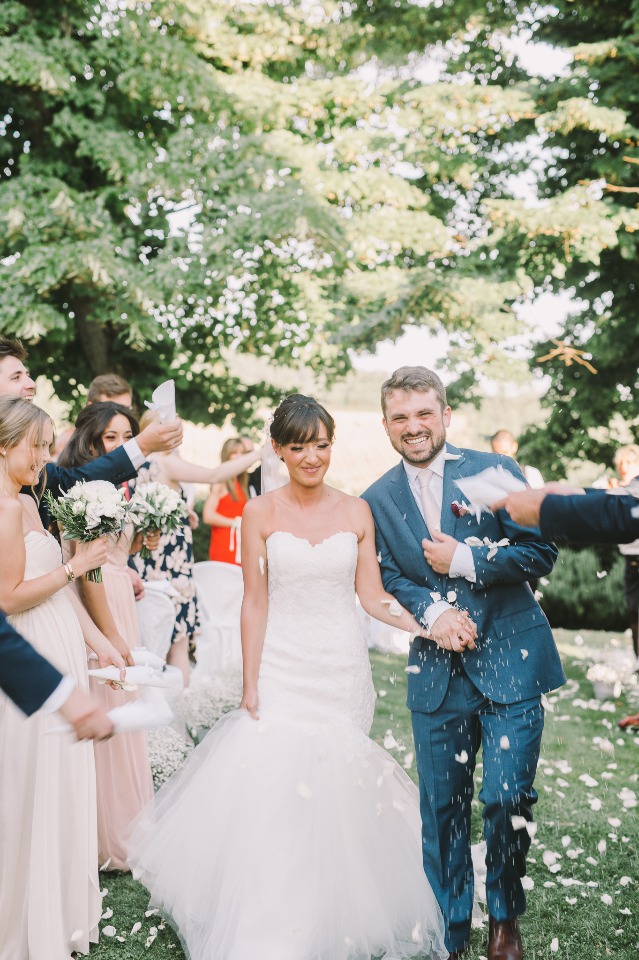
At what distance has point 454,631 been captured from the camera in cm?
339

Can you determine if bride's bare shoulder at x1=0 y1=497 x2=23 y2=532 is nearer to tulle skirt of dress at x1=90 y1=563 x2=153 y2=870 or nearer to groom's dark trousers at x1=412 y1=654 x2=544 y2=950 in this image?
tulle skirt of dress at x1=90 y1=563 x2=153 y2=870

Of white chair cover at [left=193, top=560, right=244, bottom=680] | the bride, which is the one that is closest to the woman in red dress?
white chair cover at [left=193, top=560, right=244, bottom=680]

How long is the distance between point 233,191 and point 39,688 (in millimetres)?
8803

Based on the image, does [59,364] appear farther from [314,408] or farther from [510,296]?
[314,408]

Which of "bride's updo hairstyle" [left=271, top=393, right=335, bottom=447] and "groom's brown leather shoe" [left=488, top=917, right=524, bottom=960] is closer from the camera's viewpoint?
"groom's brown leather shoe" [left=488, top=917, right=524, bottom=960]

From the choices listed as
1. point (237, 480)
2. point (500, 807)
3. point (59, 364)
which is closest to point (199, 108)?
point (59, 364)

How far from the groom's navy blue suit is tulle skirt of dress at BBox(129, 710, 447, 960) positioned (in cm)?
19

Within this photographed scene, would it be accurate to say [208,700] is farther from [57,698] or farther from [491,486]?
[57,698]

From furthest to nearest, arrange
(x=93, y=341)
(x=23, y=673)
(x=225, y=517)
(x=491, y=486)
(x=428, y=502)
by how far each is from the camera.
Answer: (x=93, y=341)
(x=225, y=517)
(x=428, y=502)
(x=491, y=486)
(x=23, y=673)

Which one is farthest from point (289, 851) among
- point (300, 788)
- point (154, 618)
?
point (154, 618)

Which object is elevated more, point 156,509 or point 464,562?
point 156,509

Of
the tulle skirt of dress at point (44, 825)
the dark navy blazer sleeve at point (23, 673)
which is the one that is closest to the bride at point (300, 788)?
the tulle skirt of dress at point (44, 825)

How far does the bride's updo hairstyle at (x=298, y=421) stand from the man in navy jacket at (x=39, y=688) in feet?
5.24

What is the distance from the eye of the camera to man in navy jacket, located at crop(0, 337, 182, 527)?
163 inches
